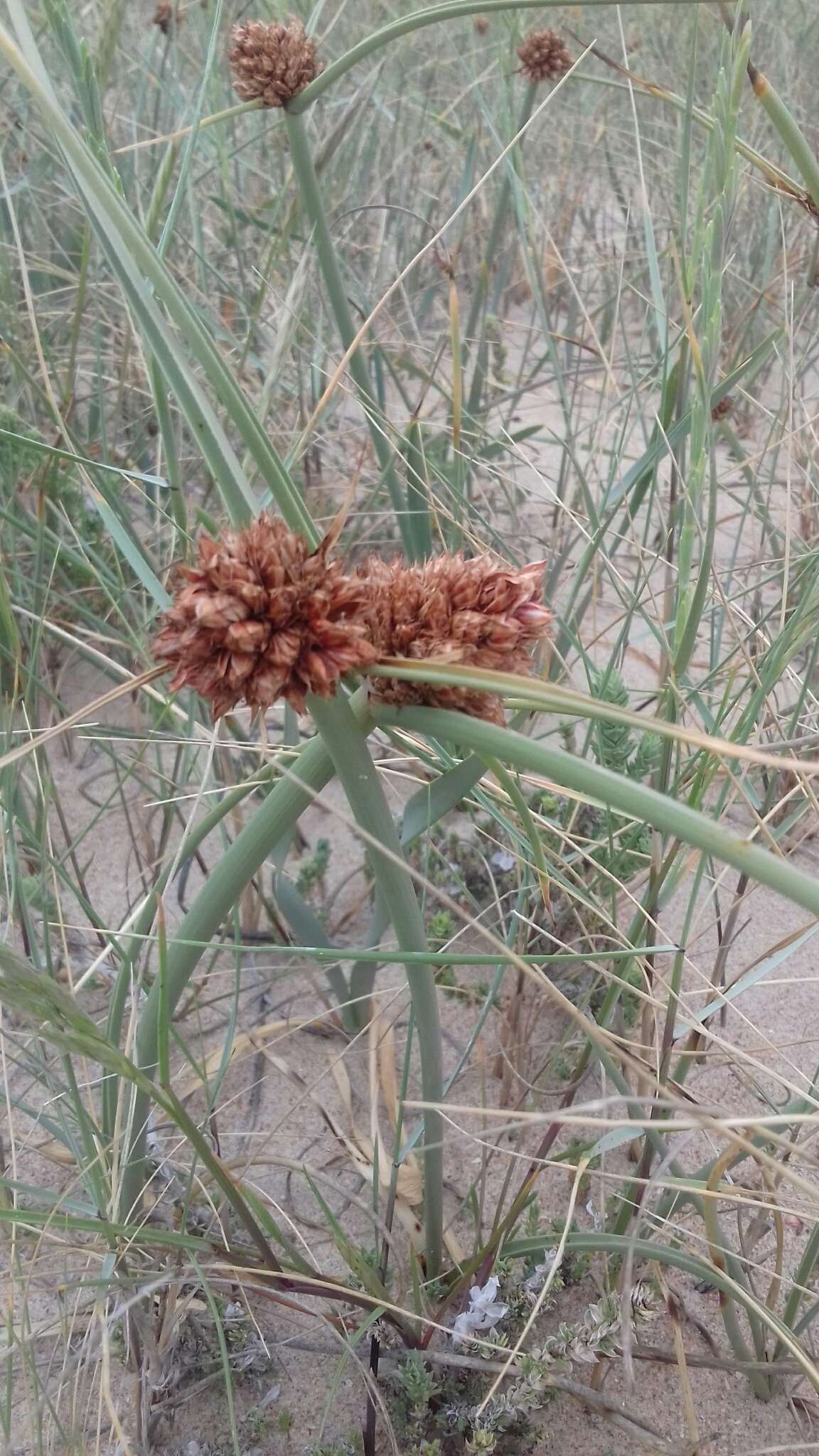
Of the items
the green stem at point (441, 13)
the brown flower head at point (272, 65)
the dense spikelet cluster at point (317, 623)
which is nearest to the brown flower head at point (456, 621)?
A: the dense spikelet cluster at point (317, 623)

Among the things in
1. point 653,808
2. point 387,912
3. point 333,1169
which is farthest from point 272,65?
point 333,1169

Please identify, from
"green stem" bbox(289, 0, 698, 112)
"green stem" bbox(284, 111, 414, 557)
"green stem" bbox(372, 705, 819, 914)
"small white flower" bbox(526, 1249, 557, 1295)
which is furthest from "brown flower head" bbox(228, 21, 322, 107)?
"small white flower" bbox(526, 1249, 557, 1295)

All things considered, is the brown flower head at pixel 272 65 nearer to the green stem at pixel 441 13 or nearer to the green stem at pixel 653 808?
the green stem at pixel 441 13

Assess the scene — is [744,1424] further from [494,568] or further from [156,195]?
[156,195]

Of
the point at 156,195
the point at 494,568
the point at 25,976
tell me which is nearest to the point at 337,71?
the point at 156,195

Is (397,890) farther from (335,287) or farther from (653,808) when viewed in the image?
(335,287)

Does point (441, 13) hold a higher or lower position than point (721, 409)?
higher
